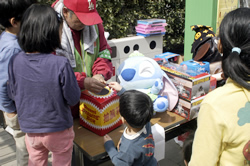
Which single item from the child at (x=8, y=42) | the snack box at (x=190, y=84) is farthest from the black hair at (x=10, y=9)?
the snack box at (x=190, y=84)

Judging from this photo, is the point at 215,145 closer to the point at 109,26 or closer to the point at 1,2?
the point at 1,2

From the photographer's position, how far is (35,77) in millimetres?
1437

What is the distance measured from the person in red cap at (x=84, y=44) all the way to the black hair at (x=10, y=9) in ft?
0.86

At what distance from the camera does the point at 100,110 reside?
1765 mm

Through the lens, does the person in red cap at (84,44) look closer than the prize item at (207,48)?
Yes

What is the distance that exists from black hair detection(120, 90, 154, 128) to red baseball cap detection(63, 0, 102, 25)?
1.99ft

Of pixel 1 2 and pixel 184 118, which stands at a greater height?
pixel 1 2

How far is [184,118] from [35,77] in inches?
48.1

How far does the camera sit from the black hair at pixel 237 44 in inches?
40.8

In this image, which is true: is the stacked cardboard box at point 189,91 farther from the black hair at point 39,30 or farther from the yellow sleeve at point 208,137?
the black hair at point 39,30

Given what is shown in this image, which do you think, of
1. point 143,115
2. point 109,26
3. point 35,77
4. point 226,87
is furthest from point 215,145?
point 109,26

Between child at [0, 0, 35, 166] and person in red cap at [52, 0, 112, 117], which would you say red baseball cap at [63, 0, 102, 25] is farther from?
child at [0, 0, 35, 166]

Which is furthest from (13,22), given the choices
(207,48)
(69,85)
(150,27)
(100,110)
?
(150,27)

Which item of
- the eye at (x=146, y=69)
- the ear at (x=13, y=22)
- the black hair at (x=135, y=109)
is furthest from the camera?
the eye at (x=146, y=69)
